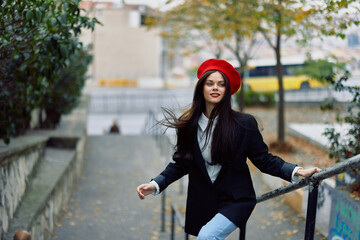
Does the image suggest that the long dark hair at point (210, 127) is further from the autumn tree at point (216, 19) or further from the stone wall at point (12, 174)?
the autumn tree at point (216, 19)

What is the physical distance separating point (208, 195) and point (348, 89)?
7.99ft

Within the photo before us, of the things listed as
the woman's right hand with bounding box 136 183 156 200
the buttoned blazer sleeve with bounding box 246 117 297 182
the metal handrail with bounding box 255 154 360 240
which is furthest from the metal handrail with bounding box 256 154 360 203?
the woman's right hand with bounding box 136 183 156 200

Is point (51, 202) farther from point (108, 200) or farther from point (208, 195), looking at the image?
point (208, 195)

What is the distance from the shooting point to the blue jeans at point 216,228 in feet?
7.86

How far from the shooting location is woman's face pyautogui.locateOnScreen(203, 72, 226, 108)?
2.60 meters

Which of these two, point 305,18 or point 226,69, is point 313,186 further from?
point 305,18

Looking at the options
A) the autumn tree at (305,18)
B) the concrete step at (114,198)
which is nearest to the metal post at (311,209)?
the autumn tree at (305,18)

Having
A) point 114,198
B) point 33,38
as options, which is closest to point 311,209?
point 33,38

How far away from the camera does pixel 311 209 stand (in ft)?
7.90

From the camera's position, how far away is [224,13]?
10148 millimetres

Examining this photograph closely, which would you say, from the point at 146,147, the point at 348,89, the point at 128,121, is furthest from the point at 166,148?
the point at 128,121

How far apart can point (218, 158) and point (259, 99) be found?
1548 centimetres

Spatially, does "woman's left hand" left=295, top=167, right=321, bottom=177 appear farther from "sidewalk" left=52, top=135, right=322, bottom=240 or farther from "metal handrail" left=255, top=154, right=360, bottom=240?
"sidewalk" left=52, top=135, right=322, bottom=240

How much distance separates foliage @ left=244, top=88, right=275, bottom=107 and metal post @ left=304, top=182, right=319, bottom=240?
49.8ft
